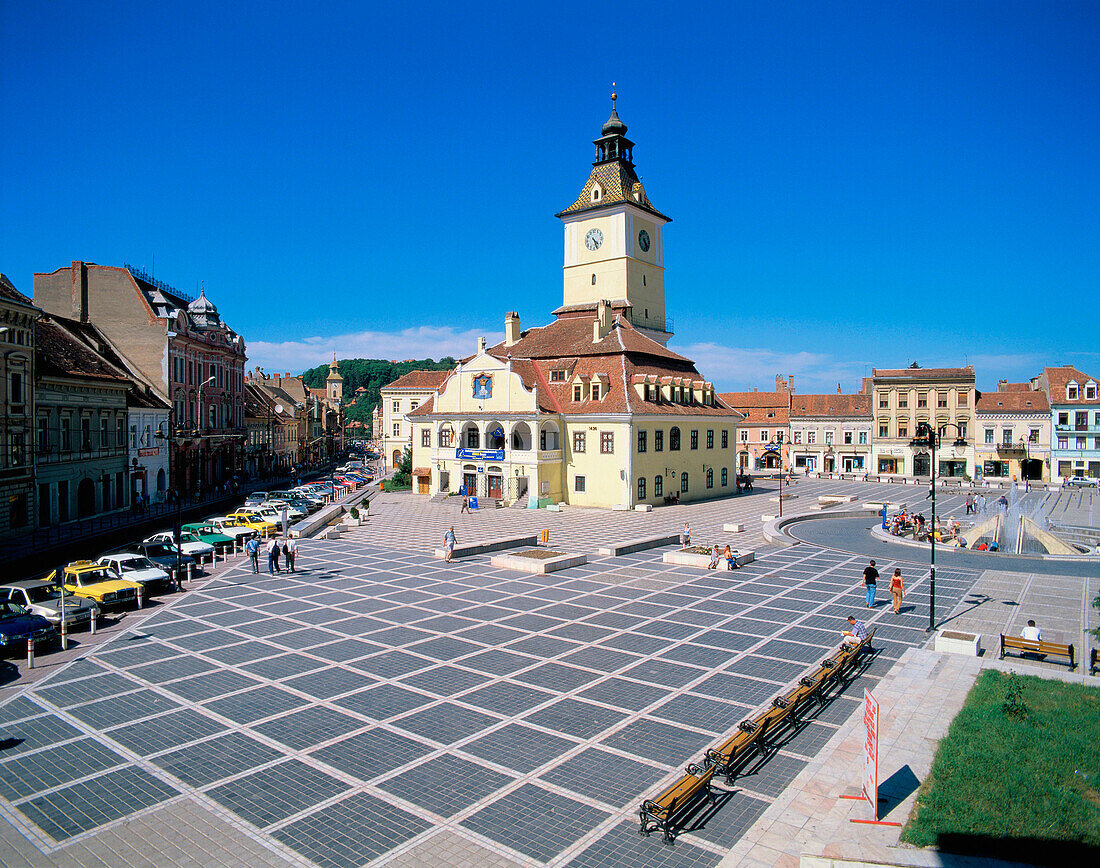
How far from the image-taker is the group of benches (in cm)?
1044

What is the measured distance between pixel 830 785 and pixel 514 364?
44.8m

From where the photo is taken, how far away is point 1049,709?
1324 cm

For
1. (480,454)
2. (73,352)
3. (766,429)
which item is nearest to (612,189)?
(480,454)

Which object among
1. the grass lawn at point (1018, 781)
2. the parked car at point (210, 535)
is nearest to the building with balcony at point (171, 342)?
the parked car at point (210, 535)

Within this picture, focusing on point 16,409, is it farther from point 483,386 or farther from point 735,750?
point 735,750

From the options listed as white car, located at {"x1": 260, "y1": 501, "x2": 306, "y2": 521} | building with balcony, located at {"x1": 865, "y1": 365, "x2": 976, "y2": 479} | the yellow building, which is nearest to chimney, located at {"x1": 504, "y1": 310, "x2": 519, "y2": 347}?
the yellow building

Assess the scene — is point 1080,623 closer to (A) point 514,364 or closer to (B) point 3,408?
(A) point 514,364

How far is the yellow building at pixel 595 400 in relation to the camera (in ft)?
169

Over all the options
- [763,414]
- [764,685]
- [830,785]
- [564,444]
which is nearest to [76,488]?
[564,444]

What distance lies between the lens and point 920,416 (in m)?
79.9

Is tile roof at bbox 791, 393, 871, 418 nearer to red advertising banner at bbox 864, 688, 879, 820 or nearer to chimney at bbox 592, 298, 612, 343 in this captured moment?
chimney at bbox 592, 298, 612, 343

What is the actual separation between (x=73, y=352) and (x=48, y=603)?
32569 mm

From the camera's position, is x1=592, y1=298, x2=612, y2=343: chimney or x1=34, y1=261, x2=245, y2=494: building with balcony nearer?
x1=34, y1=261, x2=245, y2=494: building with balcony

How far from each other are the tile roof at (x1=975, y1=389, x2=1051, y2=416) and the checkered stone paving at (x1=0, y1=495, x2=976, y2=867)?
6032 cm
